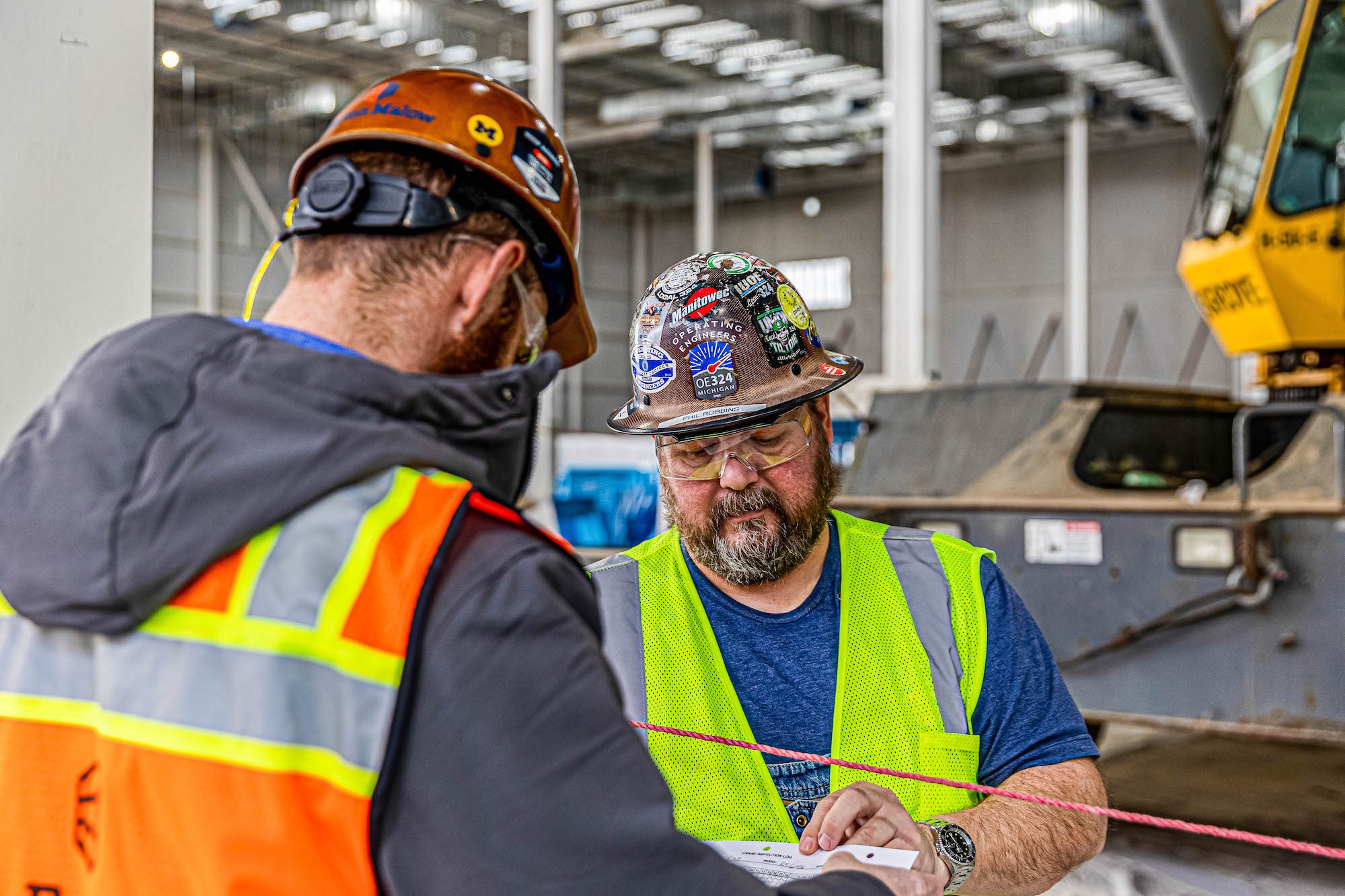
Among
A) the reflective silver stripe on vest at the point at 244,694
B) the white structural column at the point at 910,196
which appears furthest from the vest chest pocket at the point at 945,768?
the white structural column at the point at 910,196

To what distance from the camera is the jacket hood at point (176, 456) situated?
110cm

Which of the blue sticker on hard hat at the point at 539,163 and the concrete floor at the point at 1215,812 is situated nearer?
the blue sticker on hard hat at the point at 539,163

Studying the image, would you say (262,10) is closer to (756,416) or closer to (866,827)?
(756,416)

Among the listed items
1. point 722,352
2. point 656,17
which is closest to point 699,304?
point 722,352

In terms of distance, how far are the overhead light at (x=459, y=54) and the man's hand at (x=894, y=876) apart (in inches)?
728

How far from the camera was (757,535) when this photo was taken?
2379mm

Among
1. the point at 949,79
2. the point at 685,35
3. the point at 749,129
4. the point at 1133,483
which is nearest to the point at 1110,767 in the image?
the point at 1133,483

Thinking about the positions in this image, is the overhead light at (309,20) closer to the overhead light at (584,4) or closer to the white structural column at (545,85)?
the overhead light at (584,4)

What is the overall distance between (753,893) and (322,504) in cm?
49

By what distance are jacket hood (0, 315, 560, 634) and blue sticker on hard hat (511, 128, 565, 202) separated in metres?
0.34

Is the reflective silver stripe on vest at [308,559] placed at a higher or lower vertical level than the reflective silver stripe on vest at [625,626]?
higher

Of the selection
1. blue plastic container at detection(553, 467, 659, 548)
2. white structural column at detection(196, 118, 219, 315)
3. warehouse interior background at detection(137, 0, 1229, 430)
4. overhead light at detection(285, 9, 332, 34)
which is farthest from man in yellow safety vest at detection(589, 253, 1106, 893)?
white structural column at detection(196, 118, 219, 315)

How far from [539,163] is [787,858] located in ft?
3.27

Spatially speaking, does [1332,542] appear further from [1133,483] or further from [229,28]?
[229,28]
